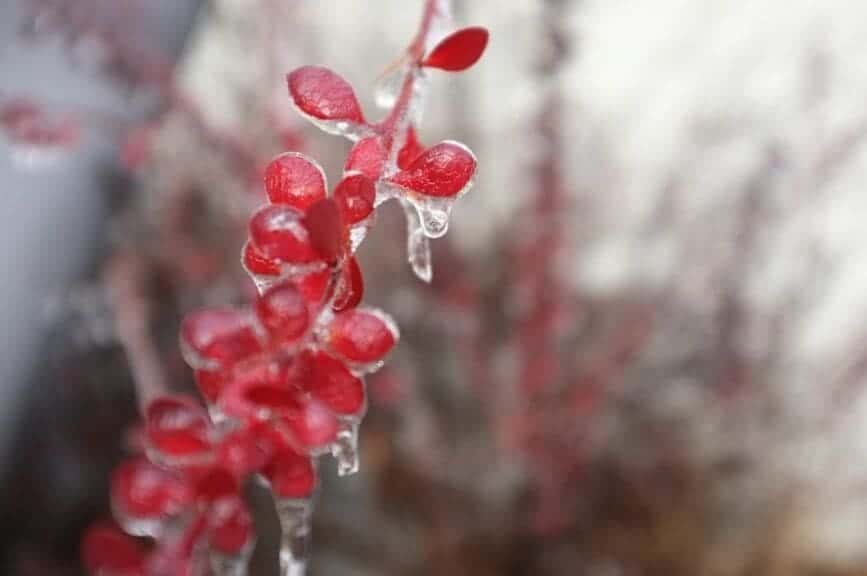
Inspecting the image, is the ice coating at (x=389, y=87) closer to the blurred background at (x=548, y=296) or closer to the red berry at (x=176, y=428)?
the red berry at (x=176, y=428)

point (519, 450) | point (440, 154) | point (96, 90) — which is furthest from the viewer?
point (519, 450)

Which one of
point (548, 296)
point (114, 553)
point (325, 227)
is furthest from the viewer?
point (548, 296)

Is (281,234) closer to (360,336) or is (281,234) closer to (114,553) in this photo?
(360,336)

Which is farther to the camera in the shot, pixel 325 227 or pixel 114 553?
pixel 114 553

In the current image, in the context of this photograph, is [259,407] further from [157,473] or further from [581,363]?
[581,363]

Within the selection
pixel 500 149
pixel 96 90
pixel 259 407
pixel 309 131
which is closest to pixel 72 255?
pixel 96 90

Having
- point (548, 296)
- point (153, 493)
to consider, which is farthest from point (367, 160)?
point (548, 296)

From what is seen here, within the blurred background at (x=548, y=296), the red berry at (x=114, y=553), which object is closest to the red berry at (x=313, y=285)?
the red berry at (x=114, y=553)
